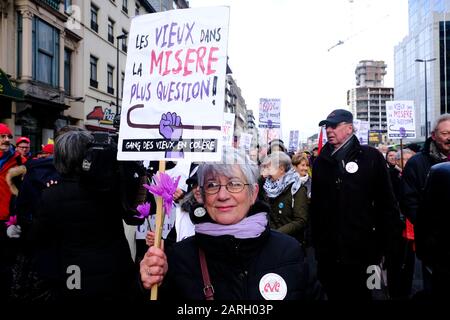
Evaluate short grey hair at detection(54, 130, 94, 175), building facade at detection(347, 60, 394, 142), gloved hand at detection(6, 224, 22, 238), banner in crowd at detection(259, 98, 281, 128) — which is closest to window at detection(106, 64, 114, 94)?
banner in crowd at detection(259, 98, 281, 128)

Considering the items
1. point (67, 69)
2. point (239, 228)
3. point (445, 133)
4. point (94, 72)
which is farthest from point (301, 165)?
point (94, 72)

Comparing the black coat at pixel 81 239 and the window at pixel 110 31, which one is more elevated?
the window at pixel 110 31

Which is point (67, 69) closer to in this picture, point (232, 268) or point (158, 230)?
point (158, 230)

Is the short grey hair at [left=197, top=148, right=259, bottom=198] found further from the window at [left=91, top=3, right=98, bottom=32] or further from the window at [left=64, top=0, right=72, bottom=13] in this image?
the window at [left=91, top=3, right=98, bottom=32]

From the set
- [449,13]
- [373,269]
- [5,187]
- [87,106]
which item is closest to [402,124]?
[373,269]

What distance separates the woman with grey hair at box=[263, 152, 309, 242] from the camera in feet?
13.5

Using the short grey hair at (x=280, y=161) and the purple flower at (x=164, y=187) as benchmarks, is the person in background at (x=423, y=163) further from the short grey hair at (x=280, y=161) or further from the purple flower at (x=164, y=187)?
the purple flower at (x=164, y=187)

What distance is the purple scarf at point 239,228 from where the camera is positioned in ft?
6.56

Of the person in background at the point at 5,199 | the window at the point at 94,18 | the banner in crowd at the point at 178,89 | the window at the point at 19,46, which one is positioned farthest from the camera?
the window at the point at 94,18

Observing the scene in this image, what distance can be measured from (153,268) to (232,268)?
1.24 feet

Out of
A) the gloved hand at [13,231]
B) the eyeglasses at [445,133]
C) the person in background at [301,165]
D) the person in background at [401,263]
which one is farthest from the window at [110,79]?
the eyeglasses at [445,133]

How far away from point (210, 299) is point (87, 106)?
23865 mm

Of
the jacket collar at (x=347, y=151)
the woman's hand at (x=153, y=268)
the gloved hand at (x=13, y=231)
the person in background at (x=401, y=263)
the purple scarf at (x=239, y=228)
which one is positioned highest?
the jacket collar at (x=347, y=151)

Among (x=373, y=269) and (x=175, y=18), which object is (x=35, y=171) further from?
(x=373, y=269)
